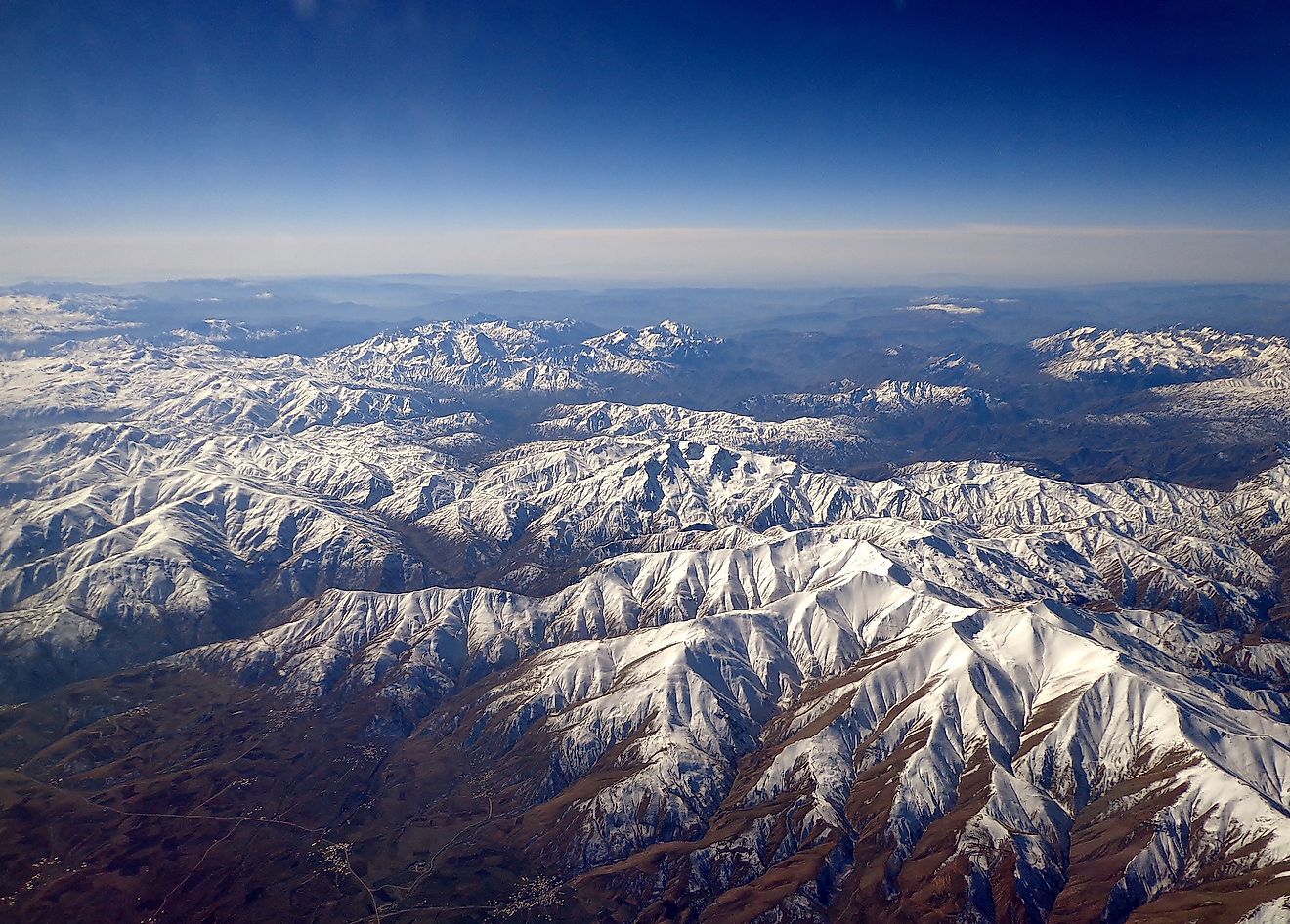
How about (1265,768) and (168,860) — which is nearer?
(1265,768)

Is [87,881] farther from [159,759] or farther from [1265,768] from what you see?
[1265,768]

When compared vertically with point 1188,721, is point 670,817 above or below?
below

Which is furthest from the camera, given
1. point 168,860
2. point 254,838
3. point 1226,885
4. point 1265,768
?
point 254,838

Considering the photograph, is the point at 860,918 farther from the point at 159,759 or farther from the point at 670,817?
the point at 159,759

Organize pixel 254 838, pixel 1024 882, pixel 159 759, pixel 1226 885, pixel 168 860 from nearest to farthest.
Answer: pixel 1226 885 < pixel 1024 882 < pixel 168 860 < pixel 254 838 < pixel 159 759

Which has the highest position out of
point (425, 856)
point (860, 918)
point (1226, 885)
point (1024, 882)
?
point (1226, 885)

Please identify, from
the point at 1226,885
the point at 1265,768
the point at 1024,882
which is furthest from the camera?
the point at 1265,768

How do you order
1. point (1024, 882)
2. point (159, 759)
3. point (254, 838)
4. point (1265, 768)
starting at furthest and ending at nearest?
point (159, 759) < point (254, 838) < point (1265, 768) < point (1024, 882)

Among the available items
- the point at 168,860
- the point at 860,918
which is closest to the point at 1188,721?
the point at 860,918

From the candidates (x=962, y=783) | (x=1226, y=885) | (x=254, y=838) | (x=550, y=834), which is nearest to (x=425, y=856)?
(x=550, y=834)
